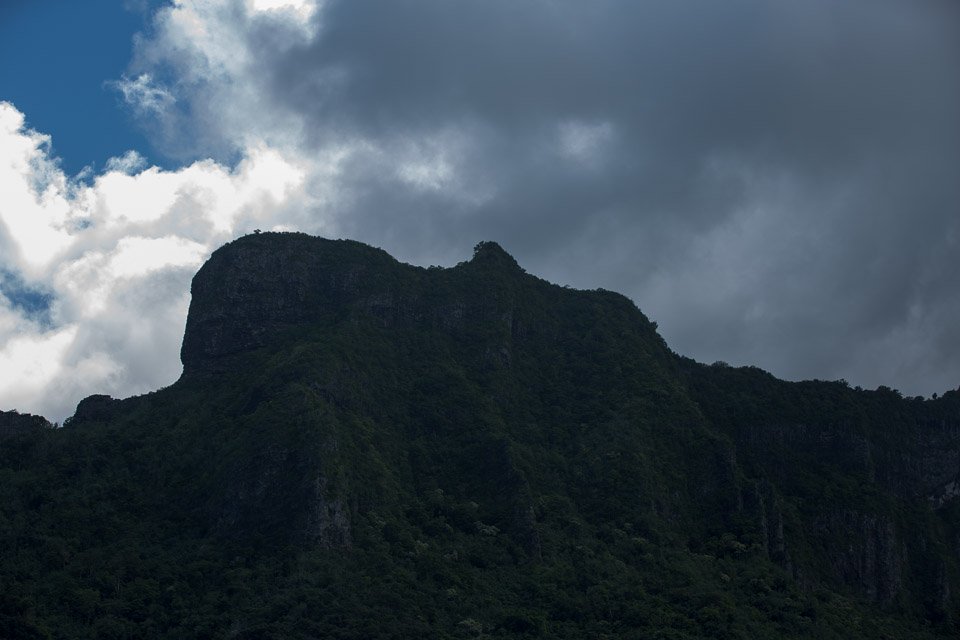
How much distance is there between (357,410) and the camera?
130 m

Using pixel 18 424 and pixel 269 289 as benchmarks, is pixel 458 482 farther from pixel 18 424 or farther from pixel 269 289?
pixel 18 424

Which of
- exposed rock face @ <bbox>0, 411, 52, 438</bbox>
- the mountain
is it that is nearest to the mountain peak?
the mountain

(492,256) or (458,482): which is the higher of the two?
(492,256)

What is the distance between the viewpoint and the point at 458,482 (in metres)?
126

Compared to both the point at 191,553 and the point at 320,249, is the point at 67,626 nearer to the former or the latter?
the point at 191,553

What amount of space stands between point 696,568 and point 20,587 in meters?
53.9

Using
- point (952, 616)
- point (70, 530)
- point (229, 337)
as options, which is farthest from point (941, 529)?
point (70, 530)

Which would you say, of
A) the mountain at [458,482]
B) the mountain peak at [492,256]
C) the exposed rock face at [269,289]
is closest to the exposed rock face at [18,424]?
the mountain at [458,482]

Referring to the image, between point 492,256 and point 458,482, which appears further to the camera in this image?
point 492,256

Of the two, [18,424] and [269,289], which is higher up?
[269,289]

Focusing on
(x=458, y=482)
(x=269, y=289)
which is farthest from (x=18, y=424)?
(x=458, y=482)

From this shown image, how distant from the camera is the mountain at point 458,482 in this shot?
107562 mm

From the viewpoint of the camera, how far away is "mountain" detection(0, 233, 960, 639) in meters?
108

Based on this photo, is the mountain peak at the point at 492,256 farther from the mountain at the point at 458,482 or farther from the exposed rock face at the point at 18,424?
the exposed rock face at the point at 18,424
